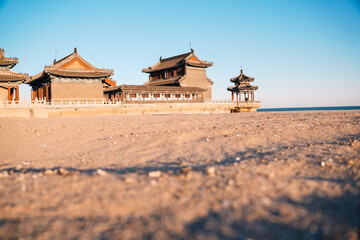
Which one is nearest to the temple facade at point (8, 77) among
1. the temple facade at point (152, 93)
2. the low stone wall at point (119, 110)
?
the low stone wall at point (119, 110)

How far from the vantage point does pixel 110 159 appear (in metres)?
5.69

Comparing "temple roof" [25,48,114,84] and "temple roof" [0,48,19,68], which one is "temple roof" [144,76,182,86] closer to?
"temple roof" [25,48,114,84]

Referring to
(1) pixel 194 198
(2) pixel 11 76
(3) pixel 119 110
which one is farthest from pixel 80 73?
(1) pixel 194 198

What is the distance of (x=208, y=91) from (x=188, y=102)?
25.6 ft

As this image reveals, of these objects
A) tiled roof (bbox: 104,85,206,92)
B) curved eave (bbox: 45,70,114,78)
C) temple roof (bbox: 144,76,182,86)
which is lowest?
tiled roof (bbox: 104,85,206,92)

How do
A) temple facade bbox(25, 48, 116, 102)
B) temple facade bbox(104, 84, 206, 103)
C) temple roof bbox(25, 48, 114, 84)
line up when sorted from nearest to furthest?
temple facade bbox(25, 48, 116, 102), temple roof bbox(25, 48, 114, 84), temple facade bbox(104, 84, 206, 103)

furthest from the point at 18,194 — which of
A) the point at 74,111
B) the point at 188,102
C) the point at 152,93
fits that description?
the point at 188,102

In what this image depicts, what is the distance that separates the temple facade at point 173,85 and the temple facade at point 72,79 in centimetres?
354

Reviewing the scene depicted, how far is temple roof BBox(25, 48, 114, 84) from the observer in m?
29.8

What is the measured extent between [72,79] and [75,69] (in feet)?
5.22

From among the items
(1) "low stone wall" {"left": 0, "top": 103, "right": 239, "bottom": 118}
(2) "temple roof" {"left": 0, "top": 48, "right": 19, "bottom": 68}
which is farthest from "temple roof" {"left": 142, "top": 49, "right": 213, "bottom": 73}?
(2) "temple roof" {"left": 0, "top": 48, "right": 19, "bottom": 68}

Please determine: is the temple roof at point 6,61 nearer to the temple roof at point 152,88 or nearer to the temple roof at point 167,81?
the temple roof at point 152,88

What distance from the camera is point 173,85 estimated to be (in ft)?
141

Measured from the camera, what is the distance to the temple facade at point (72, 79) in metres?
29.7
